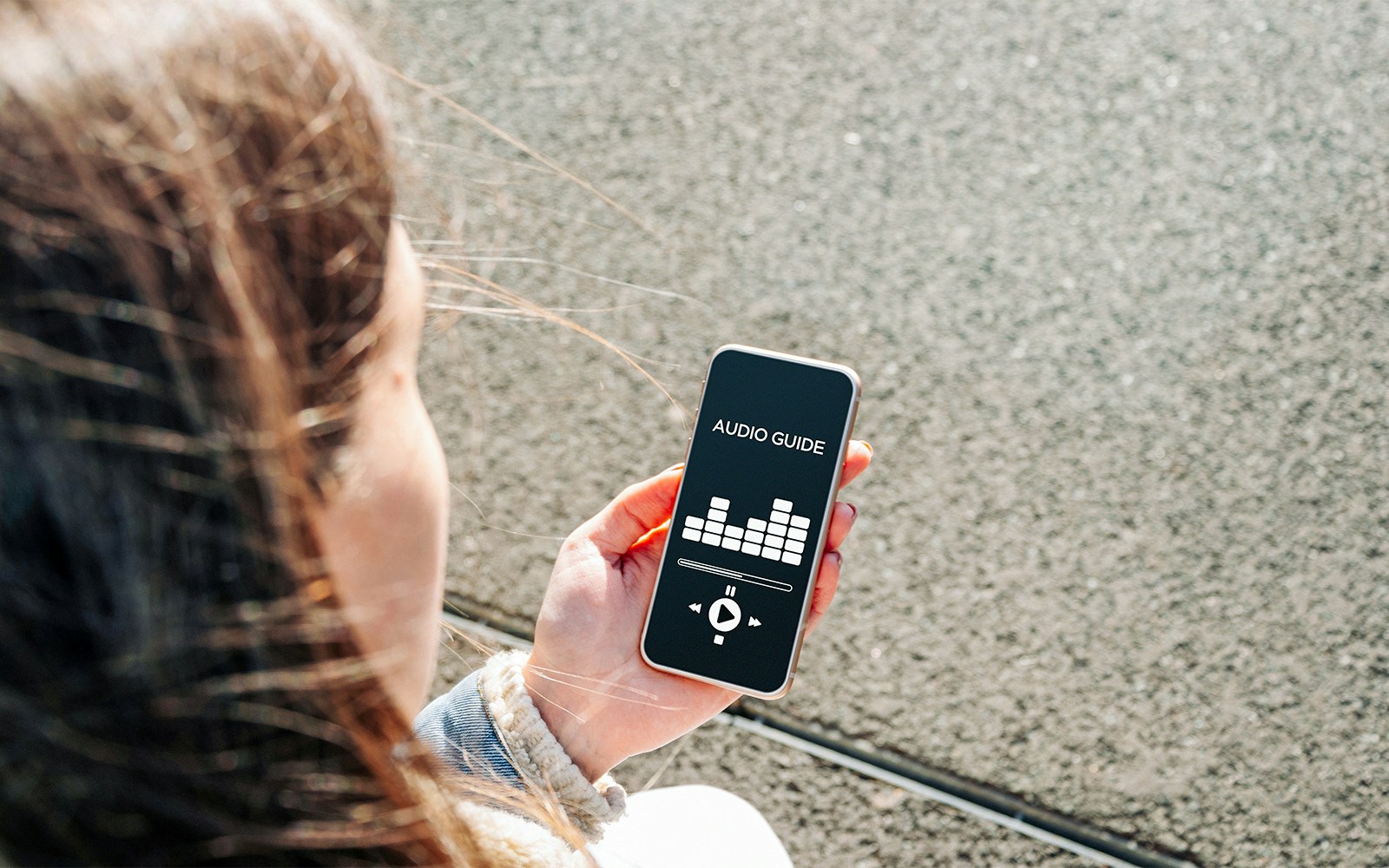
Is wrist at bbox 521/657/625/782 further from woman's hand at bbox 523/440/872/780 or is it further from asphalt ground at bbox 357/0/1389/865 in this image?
asphalt ground at bbox 357/0/1389/865

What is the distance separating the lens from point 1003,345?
5.18ft

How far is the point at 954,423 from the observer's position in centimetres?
155

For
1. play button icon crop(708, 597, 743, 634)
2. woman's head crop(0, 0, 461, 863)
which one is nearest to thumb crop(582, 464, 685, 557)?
play button icon crop(708, 597, 743, 634)

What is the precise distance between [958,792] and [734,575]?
0.56 meters

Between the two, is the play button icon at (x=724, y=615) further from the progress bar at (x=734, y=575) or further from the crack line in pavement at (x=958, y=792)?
the crack line in pavement at (x=958, y=792)

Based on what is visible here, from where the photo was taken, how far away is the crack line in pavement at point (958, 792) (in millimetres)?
1367

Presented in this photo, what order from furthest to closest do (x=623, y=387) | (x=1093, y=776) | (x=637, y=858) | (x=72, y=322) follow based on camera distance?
(x=623, y=387), (x=1093, y=776), (x=637, y=858), (x=72, y=322)

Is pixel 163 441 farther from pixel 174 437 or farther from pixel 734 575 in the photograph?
pixel 734 575

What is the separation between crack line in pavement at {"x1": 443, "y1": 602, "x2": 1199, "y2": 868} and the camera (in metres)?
1.37

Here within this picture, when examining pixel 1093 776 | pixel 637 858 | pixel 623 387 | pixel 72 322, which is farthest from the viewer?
pixel 623 387

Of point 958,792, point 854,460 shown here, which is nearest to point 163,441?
point 854,460

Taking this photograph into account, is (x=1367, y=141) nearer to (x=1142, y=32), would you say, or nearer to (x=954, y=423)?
(x=1142, y=32)

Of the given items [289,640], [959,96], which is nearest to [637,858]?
[289,640]

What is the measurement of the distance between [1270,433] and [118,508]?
5.13 feet
